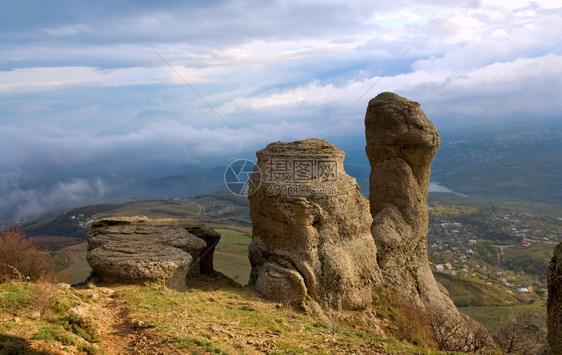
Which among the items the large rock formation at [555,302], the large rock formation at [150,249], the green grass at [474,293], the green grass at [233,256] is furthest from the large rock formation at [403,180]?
the green grass at [474,293]

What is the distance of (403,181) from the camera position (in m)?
27.6

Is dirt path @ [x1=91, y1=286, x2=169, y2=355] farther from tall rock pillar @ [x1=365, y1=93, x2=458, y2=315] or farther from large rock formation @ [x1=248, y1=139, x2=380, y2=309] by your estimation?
tall rock pillar @ [x1=365, y1=93, x2=458, y2=315]

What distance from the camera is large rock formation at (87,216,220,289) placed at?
1850 centimetres

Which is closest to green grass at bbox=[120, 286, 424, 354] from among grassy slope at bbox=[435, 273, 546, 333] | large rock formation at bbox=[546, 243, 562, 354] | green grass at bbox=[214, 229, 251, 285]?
large rock formation at bbox=[546, 243, 562, 354]

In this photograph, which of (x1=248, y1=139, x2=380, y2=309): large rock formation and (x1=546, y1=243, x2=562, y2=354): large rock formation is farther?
(x1=248, y1=139, x2=380, y2=309): large rock formation

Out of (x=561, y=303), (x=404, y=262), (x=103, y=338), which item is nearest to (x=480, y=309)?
(x=404, y=262)

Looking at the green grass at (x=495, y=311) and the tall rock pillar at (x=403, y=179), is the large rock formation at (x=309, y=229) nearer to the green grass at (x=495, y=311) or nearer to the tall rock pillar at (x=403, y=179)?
the tall rock pillar at (x=403, y=179)

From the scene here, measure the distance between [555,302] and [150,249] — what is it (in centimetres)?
1735

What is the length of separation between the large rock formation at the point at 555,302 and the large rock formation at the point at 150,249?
15.5 metres

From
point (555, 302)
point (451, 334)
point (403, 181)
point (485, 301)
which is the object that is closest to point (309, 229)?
point (451, 334)

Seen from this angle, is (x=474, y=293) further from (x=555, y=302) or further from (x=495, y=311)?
(x=555, y=302)

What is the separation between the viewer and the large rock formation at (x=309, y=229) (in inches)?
755

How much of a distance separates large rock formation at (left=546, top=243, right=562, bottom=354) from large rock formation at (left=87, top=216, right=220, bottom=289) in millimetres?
15459

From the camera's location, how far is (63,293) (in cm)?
1405
